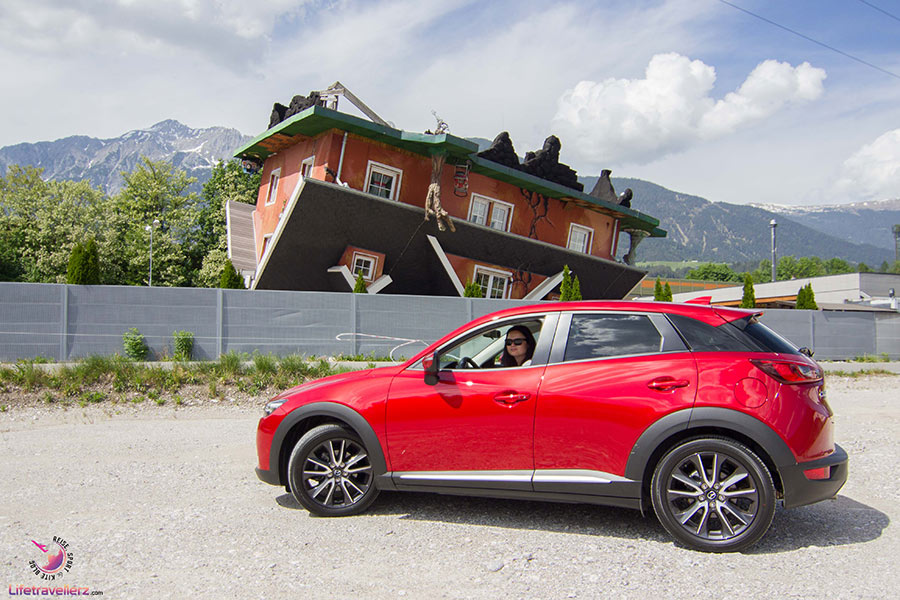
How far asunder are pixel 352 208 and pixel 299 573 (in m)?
18.6

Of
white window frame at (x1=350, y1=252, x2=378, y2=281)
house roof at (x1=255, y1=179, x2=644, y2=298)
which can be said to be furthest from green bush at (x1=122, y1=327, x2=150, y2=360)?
white window frame at (x1=350, y1=252, x2=378, y2=281)

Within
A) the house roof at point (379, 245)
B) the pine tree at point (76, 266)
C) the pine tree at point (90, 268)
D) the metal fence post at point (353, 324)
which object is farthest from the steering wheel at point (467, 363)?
the house roof at point (379, 245)

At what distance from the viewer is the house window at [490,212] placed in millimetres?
25781

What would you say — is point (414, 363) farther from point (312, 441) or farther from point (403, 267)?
point (403, 267)

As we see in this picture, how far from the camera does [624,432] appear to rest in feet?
14.1

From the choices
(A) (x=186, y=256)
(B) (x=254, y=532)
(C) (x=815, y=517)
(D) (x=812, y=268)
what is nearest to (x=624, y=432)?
(C) (x=815, y=517)

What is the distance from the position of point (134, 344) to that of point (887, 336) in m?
26.5

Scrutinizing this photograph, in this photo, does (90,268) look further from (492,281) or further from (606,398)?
(606,398)

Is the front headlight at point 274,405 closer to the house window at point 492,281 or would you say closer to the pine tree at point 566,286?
the pine tree at point 566,286

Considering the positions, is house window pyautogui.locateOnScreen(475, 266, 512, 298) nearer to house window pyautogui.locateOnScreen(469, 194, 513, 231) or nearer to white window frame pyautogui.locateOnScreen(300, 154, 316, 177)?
house window pyautogui.locateOnScreen(469, 194, 513, 231)

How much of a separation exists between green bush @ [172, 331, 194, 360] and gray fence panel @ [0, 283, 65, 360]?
262 centimetres

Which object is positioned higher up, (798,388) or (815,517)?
(798,388)

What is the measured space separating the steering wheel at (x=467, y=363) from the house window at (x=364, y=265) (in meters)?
18.9

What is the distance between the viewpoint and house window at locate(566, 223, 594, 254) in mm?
29161
